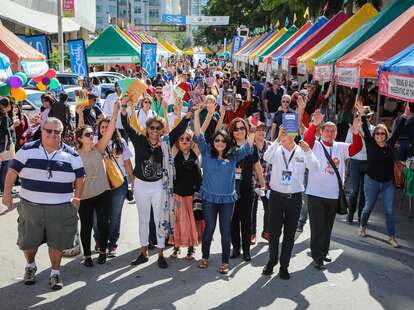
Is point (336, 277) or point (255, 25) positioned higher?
point (255, 25)

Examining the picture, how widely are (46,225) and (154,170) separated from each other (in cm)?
130

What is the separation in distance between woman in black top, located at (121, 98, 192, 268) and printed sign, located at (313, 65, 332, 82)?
6.78m

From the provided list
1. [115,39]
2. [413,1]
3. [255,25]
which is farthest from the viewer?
[255,25]

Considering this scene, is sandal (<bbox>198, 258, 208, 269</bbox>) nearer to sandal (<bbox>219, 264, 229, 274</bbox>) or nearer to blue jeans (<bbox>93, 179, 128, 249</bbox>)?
sandal (<bbox>219, 264, 229, 274</bbox>)

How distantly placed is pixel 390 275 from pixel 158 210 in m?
2.72

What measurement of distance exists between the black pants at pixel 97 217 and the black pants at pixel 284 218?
1.88 m

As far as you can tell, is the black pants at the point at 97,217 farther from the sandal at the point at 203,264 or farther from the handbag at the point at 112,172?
the sandal at the point at 203,264

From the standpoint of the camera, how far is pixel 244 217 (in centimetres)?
654

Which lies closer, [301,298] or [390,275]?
[301,298]

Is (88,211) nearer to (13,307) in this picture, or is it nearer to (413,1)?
(13,307)

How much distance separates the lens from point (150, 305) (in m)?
5.29

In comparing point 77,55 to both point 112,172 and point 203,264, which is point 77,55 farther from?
point 203,264

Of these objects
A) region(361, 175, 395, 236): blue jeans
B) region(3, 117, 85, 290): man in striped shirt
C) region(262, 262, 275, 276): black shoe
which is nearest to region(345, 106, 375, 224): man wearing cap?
region(361, 175, 395, 236): blue jeans

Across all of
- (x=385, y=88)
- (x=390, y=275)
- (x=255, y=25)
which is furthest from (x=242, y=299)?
(x=255, y=25)
